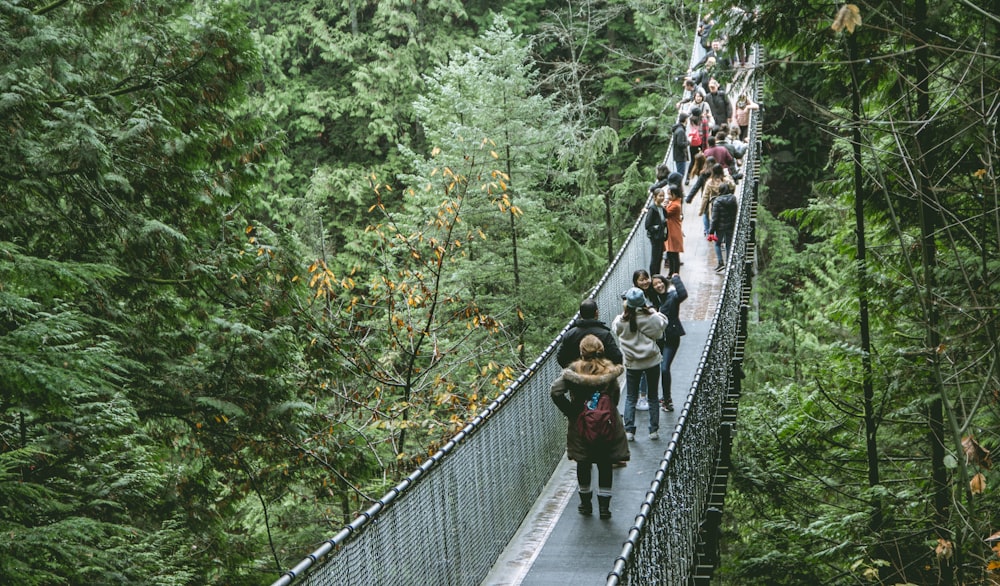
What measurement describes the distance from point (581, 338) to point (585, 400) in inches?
28.8

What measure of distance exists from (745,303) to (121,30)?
8.30 m

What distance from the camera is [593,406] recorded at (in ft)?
23.1

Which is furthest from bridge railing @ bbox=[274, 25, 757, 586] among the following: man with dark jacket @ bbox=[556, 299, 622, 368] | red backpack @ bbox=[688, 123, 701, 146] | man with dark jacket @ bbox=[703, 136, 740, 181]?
red backpack @ bbox=[688, 123, 701, 146]

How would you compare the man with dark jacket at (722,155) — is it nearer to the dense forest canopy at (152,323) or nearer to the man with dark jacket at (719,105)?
the man with dark jacket at (719,105)

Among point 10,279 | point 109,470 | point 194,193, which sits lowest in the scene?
point 109,470

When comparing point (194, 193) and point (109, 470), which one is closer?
point (109, 470)

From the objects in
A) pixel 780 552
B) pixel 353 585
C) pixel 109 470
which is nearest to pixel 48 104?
pixel 109 470

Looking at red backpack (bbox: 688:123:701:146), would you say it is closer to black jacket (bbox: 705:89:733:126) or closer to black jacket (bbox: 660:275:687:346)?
black jacket (bbox: 705:89:733:126)

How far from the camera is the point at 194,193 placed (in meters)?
9.08

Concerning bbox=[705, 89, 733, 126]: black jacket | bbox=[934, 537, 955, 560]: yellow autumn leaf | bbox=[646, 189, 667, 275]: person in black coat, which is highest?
bbox=[705, 89, 733, 126]: black jacket

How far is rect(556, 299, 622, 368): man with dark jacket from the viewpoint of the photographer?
290 inches

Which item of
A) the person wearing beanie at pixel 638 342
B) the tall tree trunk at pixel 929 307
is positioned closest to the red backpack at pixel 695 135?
the person wearing beanie at pixel 638 342

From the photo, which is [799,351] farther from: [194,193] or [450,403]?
[194,193]

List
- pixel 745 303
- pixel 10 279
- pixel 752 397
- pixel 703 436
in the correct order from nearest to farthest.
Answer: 1. pixel 10 279
2. pixel 703 436
3. pixel 745 303
4. pixel 752 397
